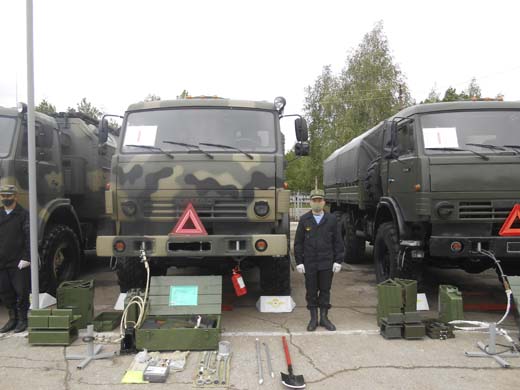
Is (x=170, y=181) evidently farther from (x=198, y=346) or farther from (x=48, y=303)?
(x=48, y=303)

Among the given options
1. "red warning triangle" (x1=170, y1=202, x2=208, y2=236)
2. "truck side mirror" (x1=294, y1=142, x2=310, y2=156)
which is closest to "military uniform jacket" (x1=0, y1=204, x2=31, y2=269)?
"red warning triangle" (x1=170, y1=202, x2=208, y2=236)

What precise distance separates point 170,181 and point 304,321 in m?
2.35

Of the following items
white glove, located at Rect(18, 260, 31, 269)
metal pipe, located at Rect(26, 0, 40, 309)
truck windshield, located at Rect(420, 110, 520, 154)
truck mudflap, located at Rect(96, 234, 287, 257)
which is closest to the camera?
metal pipe, located at Rect(26, 0, 40, 309)

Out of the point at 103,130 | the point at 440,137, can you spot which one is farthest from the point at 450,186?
the point at 103,130

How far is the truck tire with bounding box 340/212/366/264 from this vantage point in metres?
9.91

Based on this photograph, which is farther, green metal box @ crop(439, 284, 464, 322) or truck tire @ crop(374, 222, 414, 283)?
truck tire @ crop(374, 222, 414, 283)

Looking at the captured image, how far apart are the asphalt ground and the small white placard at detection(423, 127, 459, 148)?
86.2 inches

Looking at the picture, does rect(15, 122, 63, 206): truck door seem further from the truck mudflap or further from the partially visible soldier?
the truck mudflap

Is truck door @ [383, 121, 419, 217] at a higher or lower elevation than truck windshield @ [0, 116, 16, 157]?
lower

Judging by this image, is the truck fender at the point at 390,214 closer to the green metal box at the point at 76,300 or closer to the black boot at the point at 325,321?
the black boot at the point at 325,321

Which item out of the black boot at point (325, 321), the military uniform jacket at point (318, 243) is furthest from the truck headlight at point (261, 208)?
the black boot at point (325, 321)

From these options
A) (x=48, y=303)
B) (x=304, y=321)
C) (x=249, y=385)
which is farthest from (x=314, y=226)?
(x=48, y=303)

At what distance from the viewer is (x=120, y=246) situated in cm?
511

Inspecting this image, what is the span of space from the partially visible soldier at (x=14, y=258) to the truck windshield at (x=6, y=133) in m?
0.80
